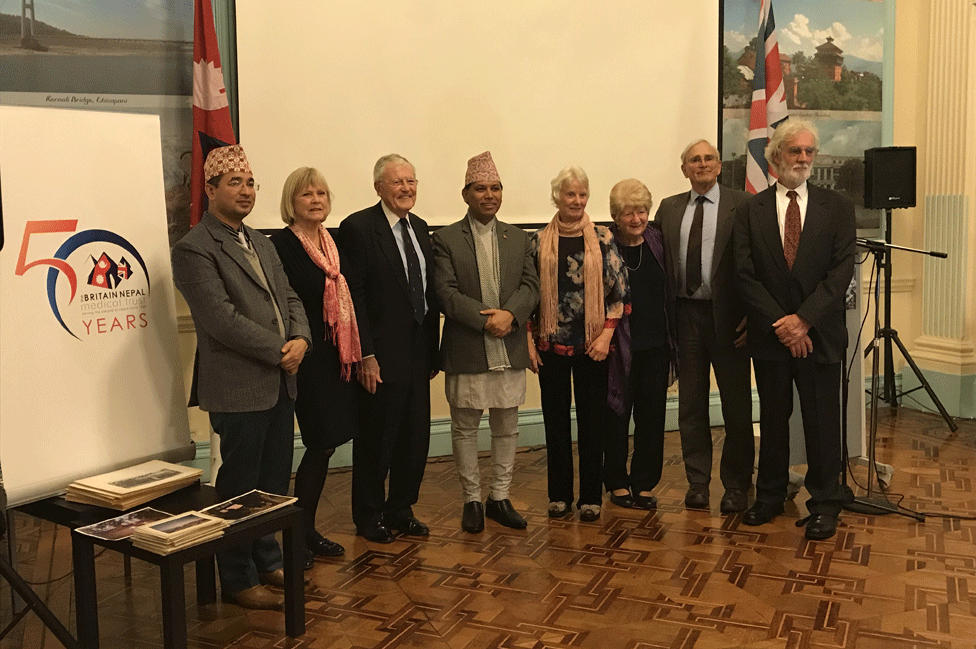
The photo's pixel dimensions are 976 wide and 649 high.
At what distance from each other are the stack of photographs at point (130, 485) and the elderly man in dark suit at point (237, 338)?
0.16 metres

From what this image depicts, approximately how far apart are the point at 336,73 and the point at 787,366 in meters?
3.05

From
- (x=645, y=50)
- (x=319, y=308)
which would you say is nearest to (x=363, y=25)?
(x=645, y=50)

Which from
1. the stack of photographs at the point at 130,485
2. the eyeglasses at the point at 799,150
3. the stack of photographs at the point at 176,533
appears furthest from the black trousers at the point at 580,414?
the stack of photographs at the point at 176,533

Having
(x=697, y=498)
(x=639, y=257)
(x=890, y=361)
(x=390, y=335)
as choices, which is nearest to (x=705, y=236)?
(x=639, y=257)

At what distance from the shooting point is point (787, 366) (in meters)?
4.38

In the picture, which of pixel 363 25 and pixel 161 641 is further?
pixel 363 25

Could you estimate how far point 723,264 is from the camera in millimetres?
4516

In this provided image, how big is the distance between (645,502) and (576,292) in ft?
3.91

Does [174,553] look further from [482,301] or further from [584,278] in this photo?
[584,278]

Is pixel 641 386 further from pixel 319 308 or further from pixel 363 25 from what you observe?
pixel 363 25

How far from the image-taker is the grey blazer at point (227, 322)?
341cm

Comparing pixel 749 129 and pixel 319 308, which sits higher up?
pixel 749 129

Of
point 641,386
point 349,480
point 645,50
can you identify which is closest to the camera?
point 641,386

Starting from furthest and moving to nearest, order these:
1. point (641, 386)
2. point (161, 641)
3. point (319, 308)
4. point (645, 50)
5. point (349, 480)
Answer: point (645, 50) < point (349, 480) < point (641, 386) < point (319, 308) < point (161, 641)
